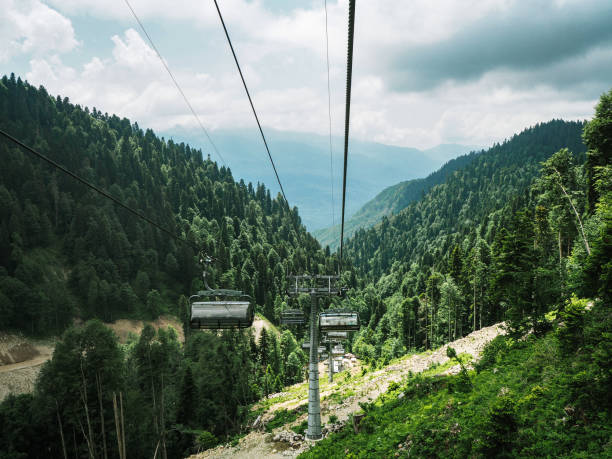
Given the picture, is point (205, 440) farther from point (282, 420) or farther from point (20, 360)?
point (20, 360)

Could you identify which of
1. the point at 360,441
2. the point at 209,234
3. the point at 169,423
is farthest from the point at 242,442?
the point at 209,234

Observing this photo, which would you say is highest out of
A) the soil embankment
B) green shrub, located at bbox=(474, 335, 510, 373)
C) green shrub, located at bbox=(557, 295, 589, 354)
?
green shrub, located at bbox=(557, 295, 589, 354)

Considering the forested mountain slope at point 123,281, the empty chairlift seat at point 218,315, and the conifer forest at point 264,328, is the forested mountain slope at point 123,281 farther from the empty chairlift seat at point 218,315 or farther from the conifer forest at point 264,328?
the empty chairlift seat at point 218,315

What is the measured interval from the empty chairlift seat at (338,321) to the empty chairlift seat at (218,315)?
18.2ft

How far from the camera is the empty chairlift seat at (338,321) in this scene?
53.7 feet

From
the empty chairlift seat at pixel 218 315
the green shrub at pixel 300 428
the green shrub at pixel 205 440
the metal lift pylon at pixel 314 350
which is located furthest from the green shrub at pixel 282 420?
the empty chairlift seat at pixel 218 315

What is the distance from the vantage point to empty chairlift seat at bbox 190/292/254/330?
11.5 m

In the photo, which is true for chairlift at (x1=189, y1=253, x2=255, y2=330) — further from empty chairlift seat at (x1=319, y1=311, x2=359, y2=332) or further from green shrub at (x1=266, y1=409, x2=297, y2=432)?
green shrub at (x1=266, y1=409, x2=297, y2=432)

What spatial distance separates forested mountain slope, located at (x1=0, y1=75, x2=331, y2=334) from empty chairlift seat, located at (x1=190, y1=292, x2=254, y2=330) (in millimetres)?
47987

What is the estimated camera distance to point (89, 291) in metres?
90.6

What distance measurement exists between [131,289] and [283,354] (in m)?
48.0

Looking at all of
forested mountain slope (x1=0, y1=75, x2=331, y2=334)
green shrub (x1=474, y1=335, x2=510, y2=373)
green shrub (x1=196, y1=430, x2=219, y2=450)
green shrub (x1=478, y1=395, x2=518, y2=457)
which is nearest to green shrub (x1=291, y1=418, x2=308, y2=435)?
green shrub (x1=474, y1=335, x2=510, y2=373)

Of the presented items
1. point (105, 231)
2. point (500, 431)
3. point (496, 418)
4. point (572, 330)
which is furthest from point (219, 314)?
point (105, 231)

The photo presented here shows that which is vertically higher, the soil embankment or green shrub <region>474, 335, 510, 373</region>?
green shrub <region>474, 335, 510, 373</region>
